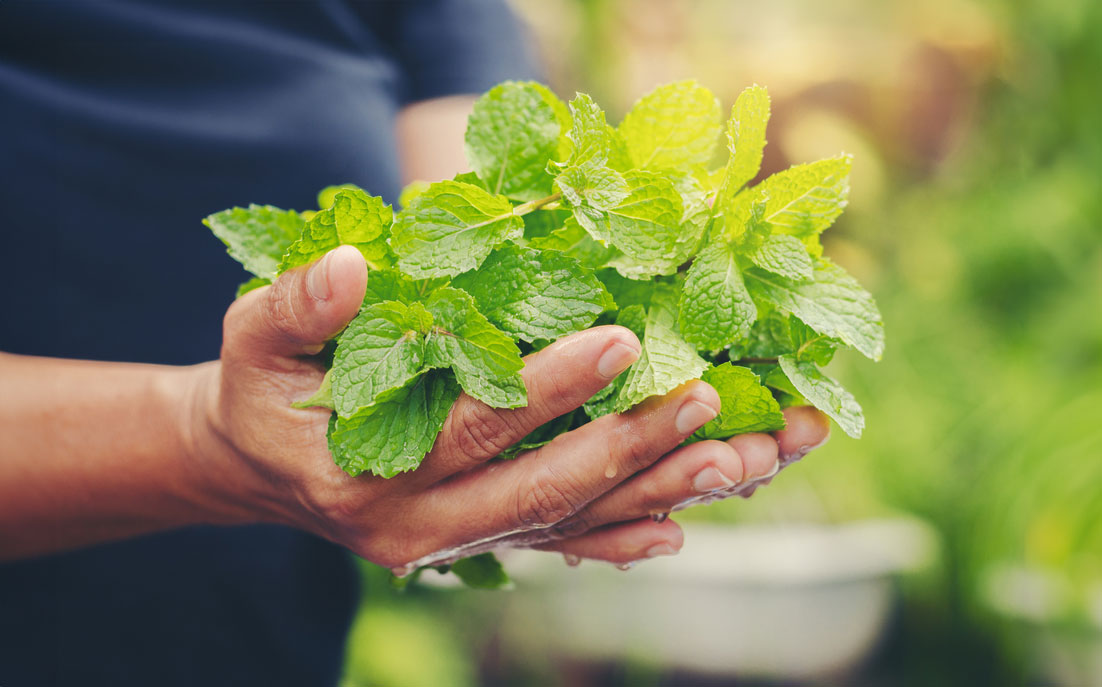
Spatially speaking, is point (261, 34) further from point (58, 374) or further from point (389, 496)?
point (389, 496)

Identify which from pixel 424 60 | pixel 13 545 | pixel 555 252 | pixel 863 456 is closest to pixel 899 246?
pixel 863 456

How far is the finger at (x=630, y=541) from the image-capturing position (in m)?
0.47

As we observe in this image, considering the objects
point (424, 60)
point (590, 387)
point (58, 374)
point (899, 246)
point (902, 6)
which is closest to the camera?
point (590, 387)

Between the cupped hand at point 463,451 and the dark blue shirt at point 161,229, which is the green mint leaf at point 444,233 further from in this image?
the dark blue shirt at point 161,229

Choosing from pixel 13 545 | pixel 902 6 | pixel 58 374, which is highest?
pixel 902 6

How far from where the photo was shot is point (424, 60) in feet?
2.72

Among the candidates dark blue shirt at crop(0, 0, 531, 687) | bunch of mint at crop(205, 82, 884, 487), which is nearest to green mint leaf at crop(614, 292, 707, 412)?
bunch of mint at crop(205, 82, 884, 487)

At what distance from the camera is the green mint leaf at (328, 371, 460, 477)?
38 centimetres

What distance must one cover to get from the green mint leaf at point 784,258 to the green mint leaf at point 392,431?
0.17 meters

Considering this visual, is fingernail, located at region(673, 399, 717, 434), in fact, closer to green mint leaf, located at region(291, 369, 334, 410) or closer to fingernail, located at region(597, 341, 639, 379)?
fingernail, located at region(597, 341, 639, 379)

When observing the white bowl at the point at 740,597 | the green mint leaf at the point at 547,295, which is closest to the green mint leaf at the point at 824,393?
the green mint leaf at the point at 547,295

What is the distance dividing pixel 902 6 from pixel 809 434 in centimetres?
220

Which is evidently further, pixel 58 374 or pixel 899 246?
pixel 899 246

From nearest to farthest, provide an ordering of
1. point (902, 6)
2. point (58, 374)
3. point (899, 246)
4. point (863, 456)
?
point (58, 374) < point (863, 456) < point (899, 246) < point (902, 6)
